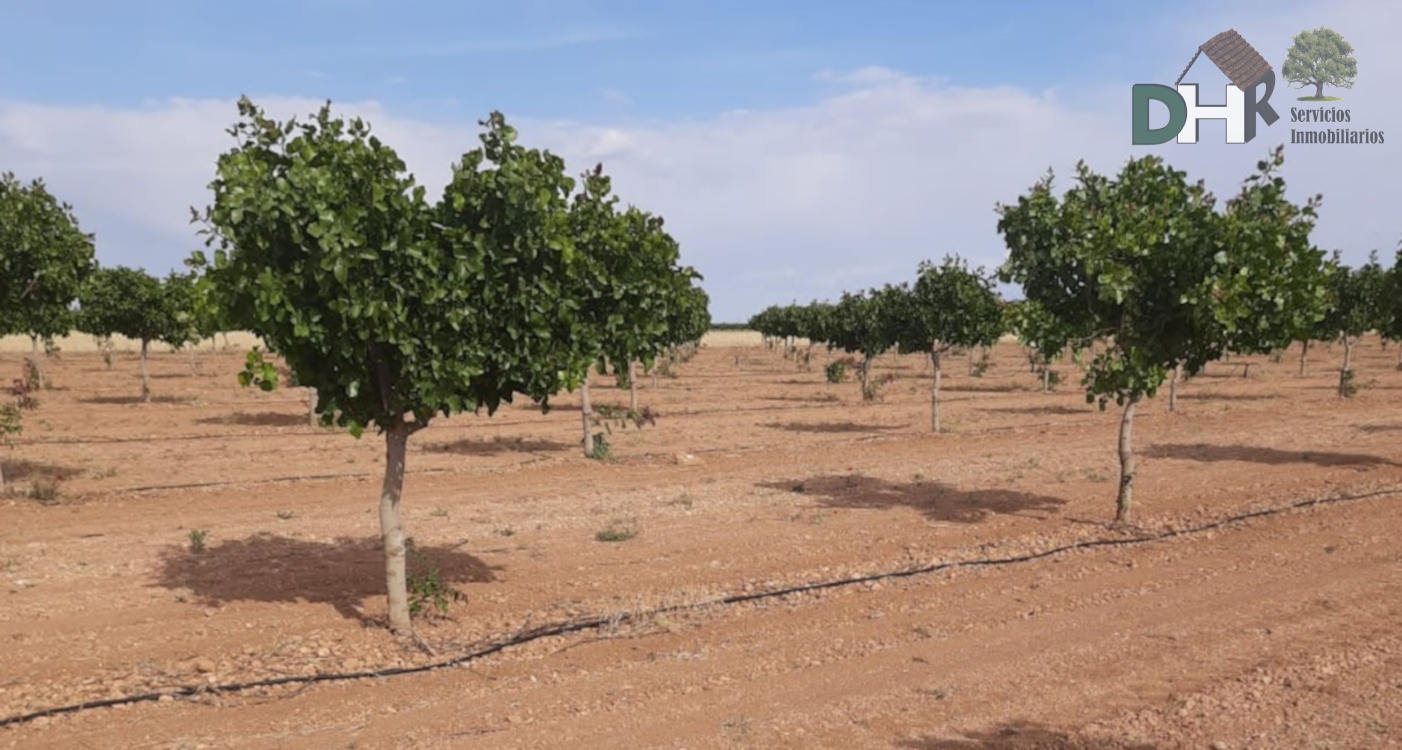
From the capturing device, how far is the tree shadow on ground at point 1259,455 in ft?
70.7

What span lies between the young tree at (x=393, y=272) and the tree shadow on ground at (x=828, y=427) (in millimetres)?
22240

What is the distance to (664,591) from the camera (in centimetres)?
1202

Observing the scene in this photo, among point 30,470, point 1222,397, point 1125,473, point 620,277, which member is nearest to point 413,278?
point 620,277

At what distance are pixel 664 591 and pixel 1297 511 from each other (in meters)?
10.5

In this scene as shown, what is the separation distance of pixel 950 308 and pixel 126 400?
32779 millimetres

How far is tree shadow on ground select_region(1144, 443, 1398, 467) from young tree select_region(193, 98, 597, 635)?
17.8 metres

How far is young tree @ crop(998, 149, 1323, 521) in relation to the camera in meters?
13.5

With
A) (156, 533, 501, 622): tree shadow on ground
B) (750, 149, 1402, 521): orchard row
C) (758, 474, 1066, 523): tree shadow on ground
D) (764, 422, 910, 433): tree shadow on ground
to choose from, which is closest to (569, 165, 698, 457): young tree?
(156, 533, 501, 622): tree shadow on ground

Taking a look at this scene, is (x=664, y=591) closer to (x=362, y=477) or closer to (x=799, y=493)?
(x=799, y=493)

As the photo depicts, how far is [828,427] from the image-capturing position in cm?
3259

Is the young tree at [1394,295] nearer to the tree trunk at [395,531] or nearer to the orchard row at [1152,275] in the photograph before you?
the orchard row at [1152,275]

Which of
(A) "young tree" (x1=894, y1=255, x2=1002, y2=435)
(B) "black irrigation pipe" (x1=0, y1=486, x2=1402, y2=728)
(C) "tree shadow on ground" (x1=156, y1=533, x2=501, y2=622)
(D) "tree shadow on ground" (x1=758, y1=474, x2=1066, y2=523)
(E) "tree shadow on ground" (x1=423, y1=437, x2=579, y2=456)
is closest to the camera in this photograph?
(B) "black irrigation pipe" (x1=0, y1=486, x2=1402, y2=728)

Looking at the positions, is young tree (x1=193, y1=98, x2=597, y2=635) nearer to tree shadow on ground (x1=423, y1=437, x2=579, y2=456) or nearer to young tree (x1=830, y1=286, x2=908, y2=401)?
tree shadow on ground (x1=423, y1=437, x2=579, y2=456)

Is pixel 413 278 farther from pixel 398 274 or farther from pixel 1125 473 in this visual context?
pixel 1125 473
